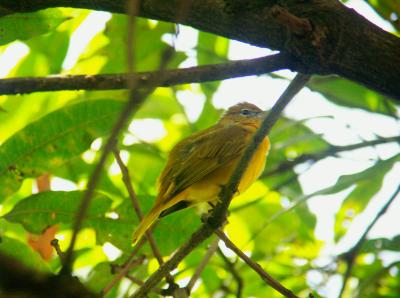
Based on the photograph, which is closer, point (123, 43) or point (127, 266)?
point (127, 266)

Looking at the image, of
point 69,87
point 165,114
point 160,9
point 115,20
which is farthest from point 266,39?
point 165,114

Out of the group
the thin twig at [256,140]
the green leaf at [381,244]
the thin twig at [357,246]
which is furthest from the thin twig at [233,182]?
the green leaf at [381,244]

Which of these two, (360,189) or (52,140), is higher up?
(360,189)

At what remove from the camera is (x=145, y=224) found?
3846mm

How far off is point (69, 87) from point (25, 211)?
130 cm

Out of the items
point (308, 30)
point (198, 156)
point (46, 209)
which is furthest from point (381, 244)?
point (46, 209)

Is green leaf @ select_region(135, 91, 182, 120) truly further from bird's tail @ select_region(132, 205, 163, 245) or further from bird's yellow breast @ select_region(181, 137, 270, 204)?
bird's tail @ select_region(132, 205, 163, 245)

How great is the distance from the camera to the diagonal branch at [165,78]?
2.51 metres

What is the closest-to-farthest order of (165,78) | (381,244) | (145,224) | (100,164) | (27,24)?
(100,164) → (165,78) → (27,24) → (145,224) → (381,244)

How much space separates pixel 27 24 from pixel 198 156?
212cm

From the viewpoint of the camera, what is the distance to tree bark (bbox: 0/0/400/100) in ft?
9.34

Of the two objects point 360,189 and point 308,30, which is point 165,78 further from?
point 360,189

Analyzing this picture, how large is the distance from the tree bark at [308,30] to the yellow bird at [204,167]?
70.8 inches

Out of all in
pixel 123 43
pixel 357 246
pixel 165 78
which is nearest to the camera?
pixel 165 78
